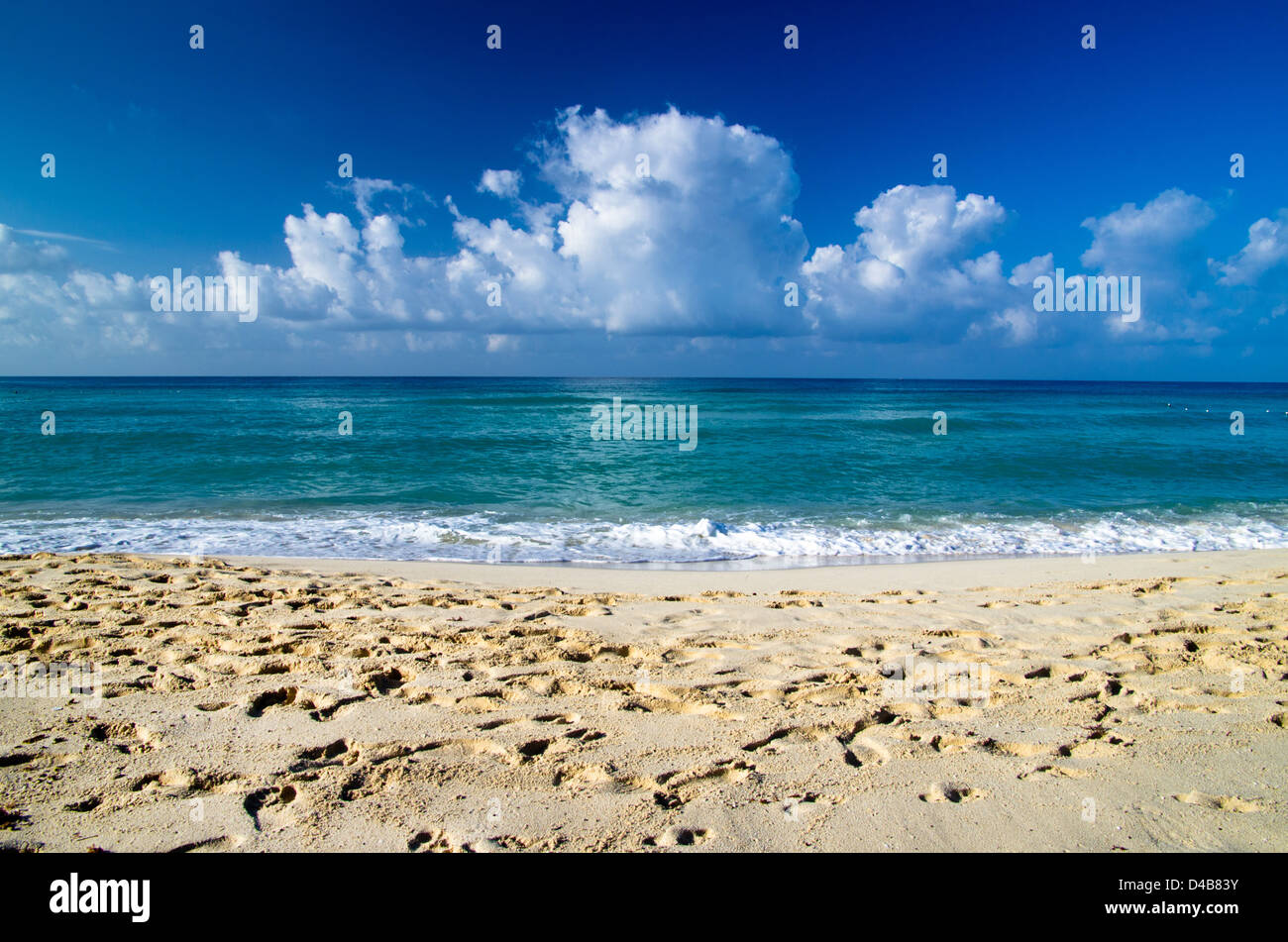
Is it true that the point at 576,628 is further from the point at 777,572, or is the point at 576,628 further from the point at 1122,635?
the point at 1122,635

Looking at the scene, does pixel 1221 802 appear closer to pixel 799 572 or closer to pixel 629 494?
pixel 799 572

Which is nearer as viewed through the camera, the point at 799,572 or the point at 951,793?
the point at 951,793

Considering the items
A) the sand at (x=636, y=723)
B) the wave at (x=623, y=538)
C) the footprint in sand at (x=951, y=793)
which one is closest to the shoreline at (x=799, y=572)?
the wave at (x=623, y=538)

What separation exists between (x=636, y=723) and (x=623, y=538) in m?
7.06

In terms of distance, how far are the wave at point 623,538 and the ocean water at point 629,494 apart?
0.06 meters

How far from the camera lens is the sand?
3.06 metres

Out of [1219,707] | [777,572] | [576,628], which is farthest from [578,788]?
[777,572]

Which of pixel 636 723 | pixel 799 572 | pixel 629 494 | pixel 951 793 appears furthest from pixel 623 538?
pixel 951 793

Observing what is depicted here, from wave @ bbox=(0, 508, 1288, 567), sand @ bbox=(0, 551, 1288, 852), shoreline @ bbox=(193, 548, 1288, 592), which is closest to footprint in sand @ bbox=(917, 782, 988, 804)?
sand @ bbox=(0, 551, 1288, 852)

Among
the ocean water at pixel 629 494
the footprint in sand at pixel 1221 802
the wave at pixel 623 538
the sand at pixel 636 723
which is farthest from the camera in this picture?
the ocean water at pixel 629 494

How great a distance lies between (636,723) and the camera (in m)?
4.02

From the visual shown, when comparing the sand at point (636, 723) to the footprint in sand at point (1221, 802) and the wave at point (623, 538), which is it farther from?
the wave at point (623, 538)

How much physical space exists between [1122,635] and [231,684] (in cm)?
748

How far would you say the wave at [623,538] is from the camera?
9.91 meters
